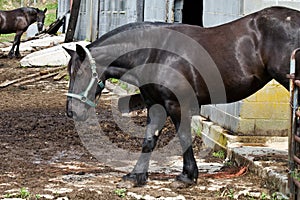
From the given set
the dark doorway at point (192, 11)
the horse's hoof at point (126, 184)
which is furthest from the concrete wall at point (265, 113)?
→ the dark doorway at point (192, 11)

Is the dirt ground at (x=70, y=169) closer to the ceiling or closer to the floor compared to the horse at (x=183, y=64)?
closer to the floor

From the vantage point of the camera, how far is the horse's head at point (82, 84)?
626 centimetres

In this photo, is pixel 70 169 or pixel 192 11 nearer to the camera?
pixel 70 169

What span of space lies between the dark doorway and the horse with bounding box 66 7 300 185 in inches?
247

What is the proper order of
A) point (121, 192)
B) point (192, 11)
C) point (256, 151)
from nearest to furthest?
point (121, 192) → point (256, 151) → point (192, 11)

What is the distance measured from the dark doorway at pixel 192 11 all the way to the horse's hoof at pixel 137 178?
6.55 meters

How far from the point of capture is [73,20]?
20.2m

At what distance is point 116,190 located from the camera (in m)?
6.23

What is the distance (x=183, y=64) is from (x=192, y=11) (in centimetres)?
706

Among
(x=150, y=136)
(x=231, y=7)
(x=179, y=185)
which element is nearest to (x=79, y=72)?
(x=150, y=136)

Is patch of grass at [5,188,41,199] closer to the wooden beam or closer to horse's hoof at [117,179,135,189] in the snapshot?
horse's hoof at [117,179,135,189]

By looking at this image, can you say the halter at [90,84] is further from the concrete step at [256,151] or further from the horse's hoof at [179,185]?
the concrete step at [256,151]

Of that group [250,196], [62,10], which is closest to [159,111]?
[250,196]

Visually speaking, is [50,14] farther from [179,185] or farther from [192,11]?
[179,185]
